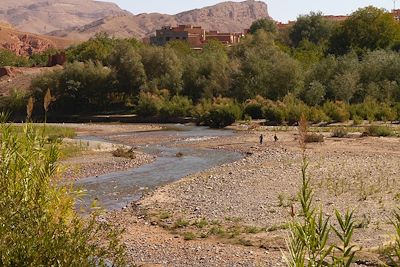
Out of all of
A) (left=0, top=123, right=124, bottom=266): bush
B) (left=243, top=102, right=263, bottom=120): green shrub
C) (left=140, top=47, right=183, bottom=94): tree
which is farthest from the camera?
(left=140, top=47, right=183, bottom=94): tree

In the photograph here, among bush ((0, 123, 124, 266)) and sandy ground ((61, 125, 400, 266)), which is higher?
bush ((0, 123, 124, 266))

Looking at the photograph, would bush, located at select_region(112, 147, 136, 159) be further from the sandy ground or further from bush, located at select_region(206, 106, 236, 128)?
bush, located at select_region(206, 106, 236, 128)

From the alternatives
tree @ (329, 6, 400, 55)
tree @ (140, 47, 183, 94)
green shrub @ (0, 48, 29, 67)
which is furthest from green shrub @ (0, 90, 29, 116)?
tree @ (329, 6, 400, 55)

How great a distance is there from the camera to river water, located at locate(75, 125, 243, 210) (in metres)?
18.2

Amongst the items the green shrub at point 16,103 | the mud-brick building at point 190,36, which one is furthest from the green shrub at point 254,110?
the mud-brick building at point 190,36

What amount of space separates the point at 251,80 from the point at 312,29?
3940 centimetres

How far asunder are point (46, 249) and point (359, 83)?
4240cm

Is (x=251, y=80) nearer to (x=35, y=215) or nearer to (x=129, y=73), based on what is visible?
(x=129, y=73)

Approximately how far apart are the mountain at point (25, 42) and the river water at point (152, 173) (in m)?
92.5

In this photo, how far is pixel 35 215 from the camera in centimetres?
562

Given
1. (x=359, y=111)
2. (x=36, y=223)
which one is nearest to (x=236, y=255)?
(x=36, y=223)

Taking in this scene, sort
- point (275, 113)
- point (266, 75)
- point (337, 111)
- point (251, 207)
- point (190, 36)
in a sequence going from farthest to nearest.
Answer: point (190, 36) → point (266, 75) → point (275, 113) → point (337, 111) → point (251, 207)

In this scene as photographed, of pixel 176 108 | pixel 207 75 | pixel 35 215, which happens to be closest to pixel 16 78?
pixel 207 75

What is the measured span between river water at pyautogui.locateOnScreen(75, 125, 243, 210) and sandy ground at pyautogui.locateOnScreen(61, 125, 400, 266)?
3.10 ft
